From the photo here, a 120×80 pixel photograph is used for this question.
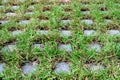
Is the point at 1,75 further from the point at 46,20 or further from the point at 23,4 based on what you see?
the point at 23,4

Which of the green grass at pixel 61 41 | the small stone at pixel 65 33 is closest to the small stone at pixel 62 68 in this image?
the green grass at pixel 61 41

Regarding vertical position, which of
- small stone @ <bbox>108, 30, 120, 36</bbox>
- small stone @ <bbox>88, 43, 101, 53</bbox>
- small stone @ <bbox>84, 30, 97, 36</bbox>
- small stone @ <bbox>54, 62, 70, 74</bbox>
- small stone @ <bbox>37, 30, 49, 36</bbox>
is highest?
small stone @ <bbox>37, 30, 49, 36</bbox>

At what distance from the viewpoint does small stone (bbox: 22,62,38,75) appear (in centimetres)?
236

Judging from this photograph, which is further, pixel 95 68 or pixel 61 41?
pixel 61 41

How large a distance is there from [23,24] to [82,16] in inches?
27.0

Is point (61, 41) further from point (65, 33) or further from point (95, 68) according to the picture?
point (95, 68)

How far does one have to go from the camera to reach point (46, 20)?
3309 mm


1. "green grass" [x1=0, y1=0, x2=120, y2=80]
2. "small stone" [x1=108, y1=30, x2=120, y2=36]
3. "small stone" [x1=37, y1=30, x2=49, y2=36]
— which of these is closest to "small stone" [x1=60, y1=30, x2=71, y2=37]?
"green grass" [x1=0, y1=0, x2=120, y2=80]

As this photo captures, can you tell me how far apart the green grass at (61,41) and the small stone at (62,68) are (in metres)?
0.04

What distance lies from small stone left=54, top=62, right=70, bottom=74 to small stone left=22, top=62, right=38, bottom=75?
0.60 feet

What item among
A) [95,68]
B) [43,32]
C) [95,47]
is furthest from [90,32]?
[95,68]

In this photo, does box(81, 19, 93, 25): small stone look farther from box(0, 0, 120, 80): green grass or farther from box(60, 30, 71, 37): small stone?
box(60, 30, 71, 37): small stone

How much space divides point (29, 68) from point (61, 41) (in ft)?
1.69

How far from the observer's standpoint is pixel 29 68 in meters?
2.41
